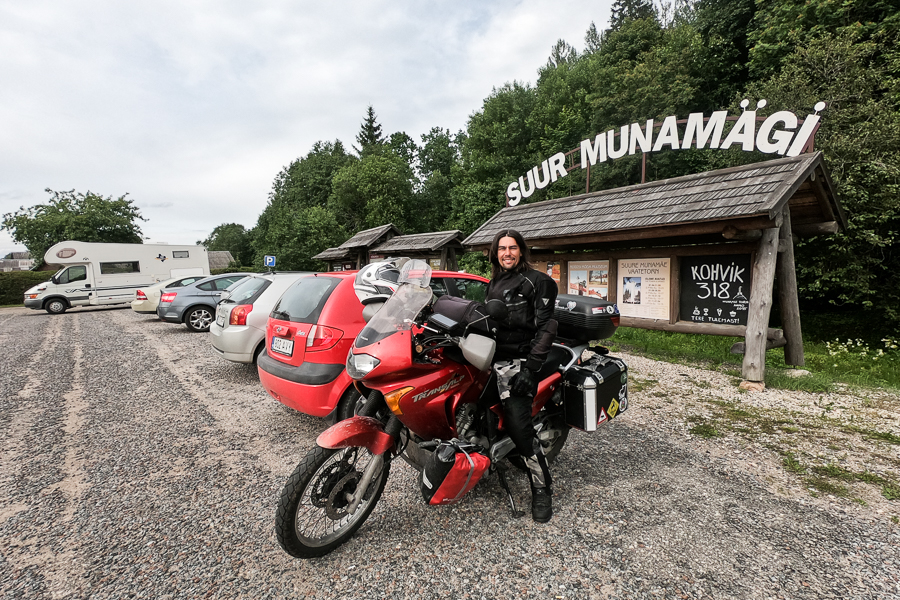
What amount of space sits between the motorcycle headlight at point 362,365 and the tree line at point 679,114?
10.4 metres

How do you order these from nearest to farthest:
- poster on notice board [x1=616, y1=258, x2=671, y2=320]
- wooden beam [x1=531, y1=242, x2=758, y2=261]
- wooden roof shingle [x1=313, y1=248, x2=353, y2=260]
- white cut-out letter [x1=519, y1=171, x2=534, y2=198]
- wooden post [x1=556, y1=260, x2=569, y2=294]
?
1. wooden beam [x1=531, y1=242, x2=758, y2=261]
2. poster on notice board [x1=616, y1=258, x2=671, y2=320]
3. wooden post [x1=556, y1=260, x2=569, y2=294]
4. white cut-out letter [x1=519, y1=171, x2=534, y2=198]
5. wooden roof shingle [x1=313, y1=248, x2=353, y2=260]

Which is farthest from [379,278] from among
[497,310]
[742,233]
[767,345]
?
[767,345]

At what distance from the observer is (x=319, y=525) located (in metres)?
2.61

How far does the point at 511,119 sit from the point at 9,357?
32.5m

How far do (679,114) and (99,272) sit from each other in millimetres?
31452

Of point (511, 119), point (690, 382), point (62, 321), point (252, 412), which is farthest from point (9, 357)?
point (511, 119)

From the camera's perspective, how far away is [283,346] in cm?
433

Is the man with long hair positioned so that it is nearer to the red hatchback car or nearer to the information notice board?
the red hatchback car

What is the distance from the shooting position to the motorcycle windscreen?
254cm

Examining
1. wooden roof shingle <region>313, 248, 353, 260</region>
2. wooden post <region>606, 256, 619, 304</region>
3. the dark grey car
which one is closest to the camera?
wooden post <region>606, 256, 619, 304</region>

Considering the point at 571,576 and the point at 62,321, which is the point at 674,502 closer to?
Result: the point at 571,576

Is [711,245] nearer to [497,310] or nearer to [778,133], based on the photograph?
[778,133]

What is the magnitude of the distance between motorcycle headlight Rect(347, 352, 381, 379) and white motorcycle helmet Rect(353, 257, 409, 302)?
59 cm

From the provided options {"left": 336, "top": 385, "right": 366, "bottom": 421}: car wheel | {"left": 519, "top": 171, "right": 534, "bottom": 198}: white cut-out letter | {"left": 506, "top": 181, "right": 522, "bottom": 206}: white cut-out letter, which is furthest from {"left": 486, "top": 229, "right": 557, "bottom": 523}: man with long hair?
{"left": 519, "top": 171, "right": 534, "bottom": 198}: white cut-out letter
